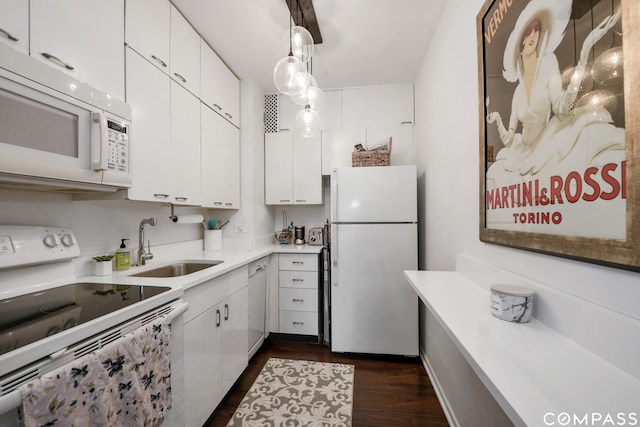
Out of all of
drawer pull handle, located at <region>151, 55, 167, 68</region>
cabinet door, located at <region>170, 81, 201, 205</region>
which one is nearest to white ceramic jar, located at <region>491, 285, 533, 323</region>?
cabinet door, located at <region>170, 81, 201, 205</region>

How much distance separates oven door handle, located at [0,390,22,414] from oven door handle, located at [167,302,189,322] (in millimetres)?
505

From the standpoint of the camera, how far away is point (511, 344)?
2.13ft

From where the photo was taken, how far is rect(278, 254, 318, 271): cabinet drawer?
2.58 meters

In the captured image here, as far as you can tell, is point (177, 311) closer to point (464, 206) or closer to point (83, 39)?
point (83, 39)

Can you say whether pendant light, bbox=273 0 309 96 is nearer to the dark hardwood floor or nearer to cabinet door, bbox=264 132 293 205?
cabinet door, bbox=264 132 293 205

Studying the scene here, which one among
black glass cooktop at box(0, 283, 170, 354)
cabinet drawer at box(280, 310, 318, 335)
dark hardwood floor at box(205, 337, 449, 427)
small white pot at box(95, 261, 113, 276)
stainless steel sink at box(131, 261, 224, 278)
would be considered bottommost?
dark hardwood floor at box(205, 337, 449, 427)

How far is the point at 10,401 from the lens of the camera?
593mm

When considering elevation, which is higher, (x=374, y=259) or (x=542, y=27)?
(x=542, y=27)

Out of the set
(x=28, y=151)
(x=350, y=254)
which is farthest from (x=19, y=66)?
(x=350, y=254)

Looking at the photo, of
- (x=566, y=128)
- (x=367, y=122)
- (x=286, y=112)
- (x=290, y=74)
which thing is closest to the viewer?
(x=566, y=128)

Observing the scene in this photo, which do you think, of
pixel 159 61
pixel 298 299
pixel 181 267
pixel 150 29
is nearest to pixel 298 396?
pixel 298 299

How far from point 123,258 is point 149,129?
0.80m

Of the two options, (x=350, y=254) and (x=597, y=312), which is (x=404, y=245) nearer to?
(x=350, y=254)

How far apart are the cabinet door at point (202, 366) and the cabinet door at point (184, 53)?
1.58 metres
